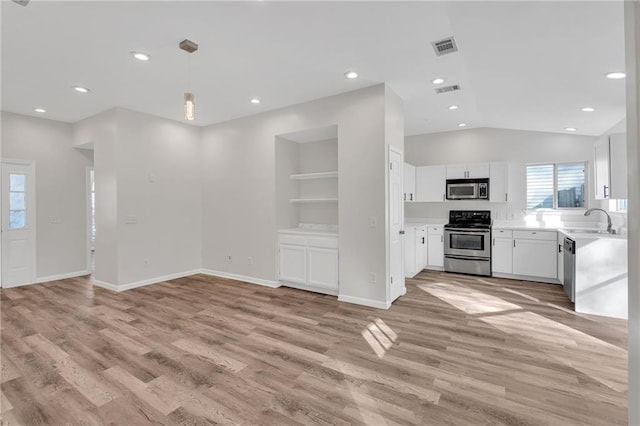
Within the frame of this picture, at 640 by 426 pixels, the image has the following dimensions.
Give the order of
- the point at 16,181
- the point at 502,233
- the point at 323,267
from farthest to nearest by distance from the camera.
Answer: the point at 502,233
the point at 16,181
the point at 323,267

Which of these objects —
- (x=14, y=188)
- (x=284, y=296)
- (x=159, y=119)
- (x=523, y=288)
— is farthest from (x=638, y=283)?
(x=14, y=188)

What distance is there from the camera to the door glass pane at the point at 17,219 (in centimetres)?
524

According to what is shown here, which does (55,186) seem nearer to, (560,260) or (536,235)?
(536,235)

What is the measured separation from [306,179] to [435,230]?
2739mm

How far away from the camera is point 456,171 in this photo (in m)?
6.11

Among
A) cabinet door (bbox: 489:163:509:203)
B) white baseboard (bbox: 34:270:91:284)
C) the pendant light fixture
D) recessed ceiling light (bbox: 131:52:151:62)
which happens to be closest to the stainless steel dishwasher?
cabinet door (bbox: 489:163:509:203)

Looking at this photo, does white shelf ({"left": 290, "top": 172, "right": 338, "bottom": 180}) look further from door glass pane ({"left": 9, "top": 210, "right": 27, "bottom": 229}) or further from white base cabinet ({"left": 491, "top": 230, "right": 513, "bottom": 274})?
door glass pane ({"left": 9, "top": 210, "right": 27, "bottom": 229})

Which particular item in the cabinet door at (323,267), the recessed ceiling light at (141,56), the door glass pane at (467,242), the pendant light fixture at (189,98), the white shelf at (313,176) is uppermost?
the recessed ceiling light at (141,56)

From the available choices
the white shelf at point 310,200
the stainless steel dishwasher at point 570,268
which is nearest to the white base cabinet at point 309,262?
the white shelf at point 310,200

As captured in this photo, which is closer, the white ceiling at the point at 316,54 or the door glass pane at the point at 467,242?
the white ceiling at the point at 316,54

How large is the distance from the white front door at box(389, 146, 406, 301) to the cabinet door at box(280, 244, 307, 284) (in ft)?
4.43

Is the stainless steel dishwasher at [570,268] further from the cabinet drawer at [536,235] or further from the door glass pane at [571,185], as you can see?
the door glass pane at [571,185]

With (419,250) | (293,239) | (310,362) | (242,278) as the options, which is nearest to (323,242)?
(293,239)

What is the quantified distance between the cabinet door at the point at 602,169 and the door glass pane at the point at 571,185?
3.59 feet
